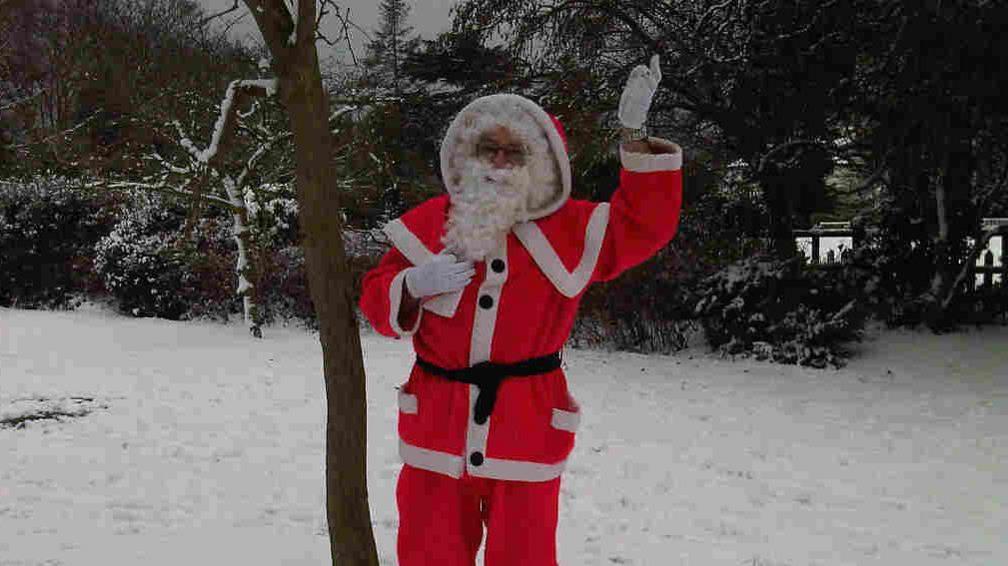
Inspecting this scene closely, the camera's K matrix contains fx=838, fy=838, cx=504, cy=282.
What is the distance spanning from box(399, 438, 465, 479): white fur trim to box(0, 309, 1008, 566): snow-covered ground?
145 centimetres

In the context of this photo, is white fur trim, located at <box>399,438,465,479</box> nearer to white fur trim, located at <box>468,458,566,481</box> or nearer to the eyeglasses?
white fur trim, located at <box>468,458,566,481</box>

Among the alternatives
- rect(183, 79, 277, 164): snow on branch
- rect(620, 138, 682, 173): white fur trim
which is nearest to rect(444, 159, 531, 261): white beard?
rect(620, 138, 682, 173): white fur trim

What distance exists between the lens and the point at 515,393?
Result: 213 centimetres

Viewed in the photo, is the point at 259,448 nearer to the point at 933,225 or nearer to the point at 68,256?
the point at 933,225

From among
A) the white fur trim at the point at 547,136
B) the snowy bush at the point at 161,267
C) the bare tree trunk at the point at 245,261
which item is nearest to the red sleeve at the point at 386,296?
the white fur trim at the point at 547,136

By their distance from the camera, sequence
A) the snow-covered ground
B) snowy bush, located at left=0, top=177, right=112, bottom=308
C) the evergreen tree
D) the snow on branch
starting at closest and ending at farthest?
the snow on branch < the snow-covered ground < snowy bush, located at left=0, top=177, right=112, bottom=308 < the evergreen tree

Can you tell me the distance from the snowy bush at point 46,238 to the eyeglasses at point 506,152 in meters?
13.0

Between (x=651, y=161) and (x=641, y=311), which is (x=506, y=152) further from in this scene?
(x=641, y=311)

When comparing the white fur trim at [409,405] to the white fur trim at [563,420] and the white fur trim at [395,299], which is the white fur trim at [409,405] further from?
the white fur trim at [563,420]

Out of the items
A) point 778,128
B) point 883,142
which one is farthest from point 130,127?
point 883,142

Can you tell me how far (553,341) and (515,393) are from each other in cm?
19

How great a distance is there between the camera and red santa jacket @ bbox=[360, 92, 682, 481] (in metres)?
2.11

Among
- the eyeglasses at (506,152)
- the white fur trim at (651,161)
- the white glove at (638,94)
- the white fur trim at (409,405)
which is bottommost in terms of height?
the white fur trim at (409,405)

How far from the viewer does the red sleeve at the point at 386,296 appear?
2.15 metres
